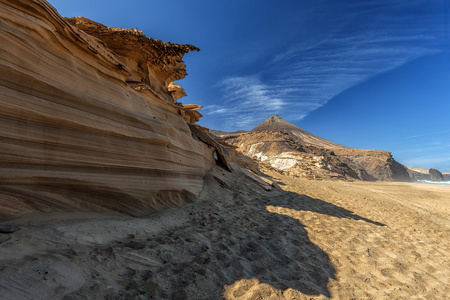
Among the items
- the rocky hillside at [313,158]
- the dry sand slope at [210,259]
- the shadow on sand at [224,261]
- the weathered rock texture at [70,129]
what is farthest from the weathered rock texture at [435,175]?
the weathered rock texture at [70,129]

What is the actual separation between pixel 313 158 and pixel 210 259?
3601 cm

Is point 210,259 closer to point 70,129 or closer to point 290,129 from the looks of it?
point 70,129

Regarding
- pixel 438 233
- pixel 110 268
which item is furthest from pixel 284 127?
pixel 110 268

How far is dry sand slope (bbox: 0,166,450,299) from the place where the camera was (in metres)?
2.08

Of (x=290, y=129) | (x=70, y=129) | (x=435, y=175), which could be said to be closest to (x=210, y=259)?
(x=70, y=129)

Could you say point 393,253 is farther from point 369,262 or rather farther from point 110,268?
point 110,268

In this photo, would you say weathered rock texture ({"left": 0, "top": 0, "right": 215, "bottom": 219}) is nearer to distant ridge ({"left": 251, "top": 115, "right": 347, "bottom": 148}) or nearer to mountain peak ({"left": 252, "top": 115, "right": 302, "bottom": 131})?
distant ridge ({"left": 251, "top": 115, "right": 347, "bottom": 148})

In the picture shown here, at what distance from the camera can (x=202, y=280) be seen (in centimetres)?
258

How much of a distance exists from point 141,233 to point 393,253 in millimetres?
5408

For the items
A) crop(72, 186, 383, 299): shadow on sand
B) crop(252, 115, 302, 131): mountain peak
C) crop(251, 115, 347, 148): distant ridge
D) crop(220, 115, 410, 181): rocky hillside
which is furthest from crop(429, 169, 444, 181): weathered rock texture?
crop(72, 186, 383, 299): shadow on sand

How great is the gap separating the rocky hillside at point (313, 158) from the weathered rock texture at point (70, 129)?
90.8ft

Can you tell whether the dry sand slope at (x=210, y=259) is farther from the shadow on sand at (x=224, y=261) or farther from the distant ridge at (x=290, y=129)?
the distant ridge at (x=290, y=129)

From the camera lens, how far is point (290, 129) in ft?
308

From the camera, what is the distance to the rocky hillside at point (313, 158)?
32.5m
